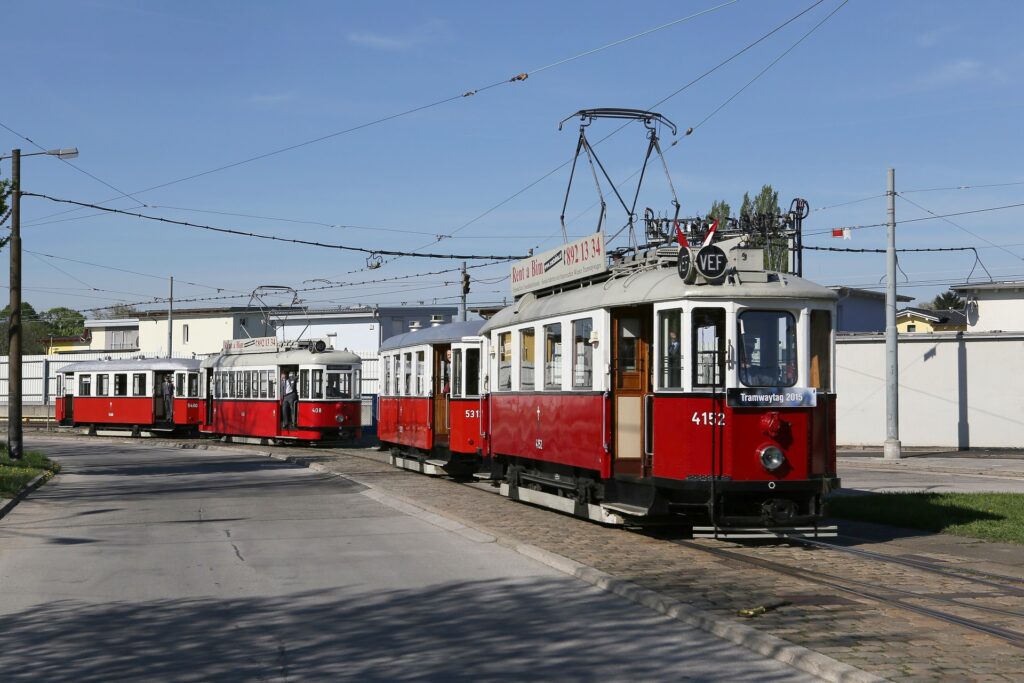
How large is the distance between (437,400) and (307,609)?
1440cm

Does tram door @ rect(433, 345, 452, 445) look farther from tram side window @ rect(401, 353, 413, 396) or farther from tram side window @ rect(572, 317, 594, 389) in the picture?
tram side window @ rect(572, 317, 594, 389)

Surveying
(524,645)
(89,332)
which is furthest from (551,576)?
(89,332)

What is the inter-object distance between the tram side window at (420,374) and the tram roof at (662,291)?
27.7ft

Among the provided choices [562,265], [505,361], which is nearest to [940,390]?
[505,361]

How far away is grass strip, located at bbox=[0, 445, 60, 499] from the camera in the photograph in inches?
779

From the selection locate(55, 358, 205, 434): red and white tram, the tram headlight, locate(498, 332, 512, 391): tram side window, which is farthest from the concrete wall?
the tram headlight

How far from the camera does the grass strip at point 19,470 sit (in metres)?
19.8

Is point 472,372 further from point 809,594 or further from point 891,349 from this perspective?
point 891,349

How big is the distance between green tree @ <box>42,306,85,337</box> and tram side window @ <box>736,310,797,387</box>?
125m

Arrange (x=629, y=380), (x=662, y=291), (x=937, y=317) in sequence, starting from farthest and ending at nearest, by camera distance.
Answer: (x=937, y=317), (x=629, y=380), (x=662, y=291)

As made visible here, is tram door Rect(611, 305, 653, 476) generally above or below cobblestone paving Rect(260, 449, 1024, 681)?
above

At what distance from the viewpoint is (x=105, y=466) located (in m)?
28.6

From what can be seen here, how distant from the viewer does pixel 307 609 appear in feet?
31.2

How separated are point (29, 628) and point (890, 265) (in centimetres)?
2787
